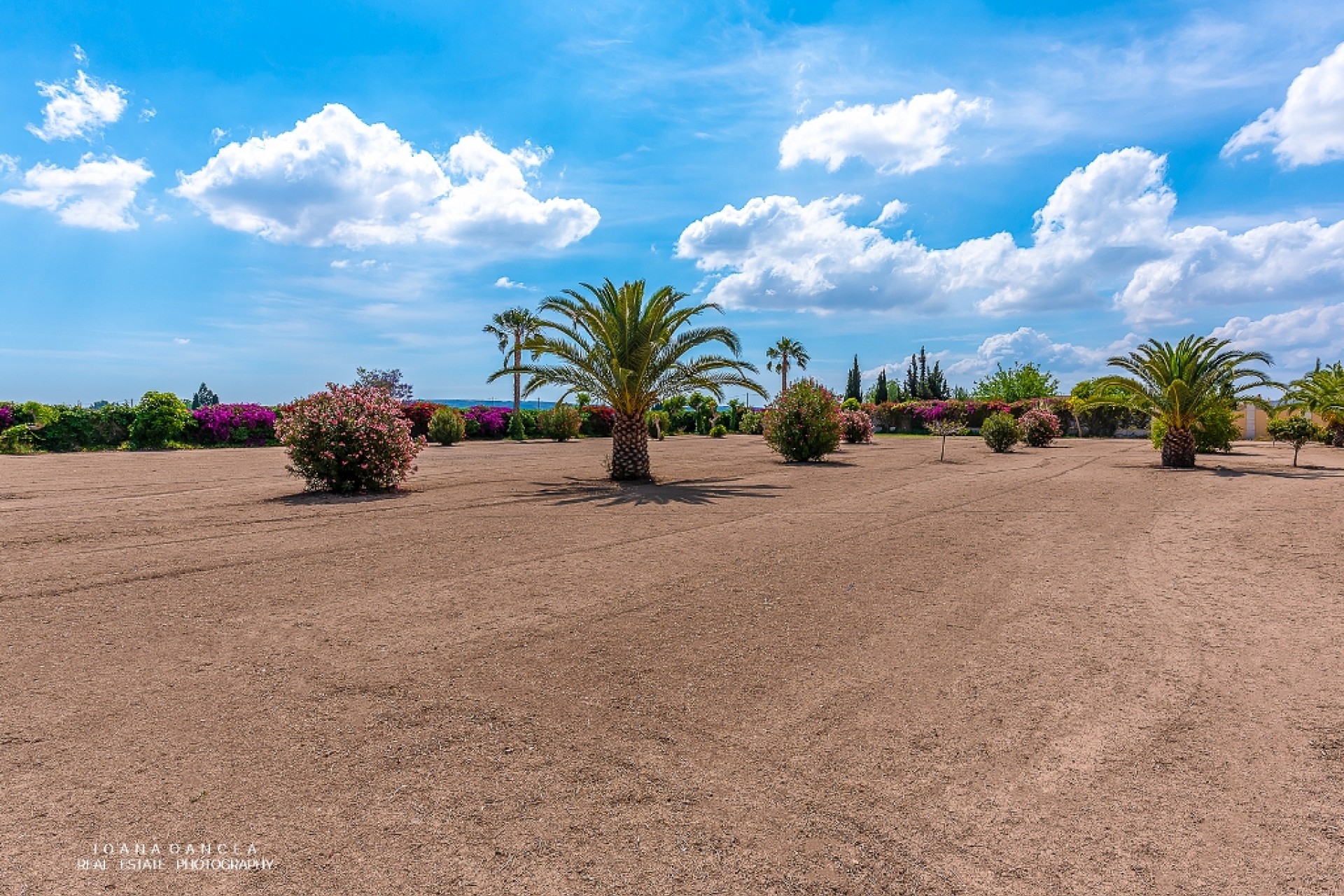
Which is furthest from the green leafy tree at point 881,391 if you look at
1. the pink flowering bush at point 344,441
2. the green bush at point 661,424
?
the pink flowering bush at point 344,441

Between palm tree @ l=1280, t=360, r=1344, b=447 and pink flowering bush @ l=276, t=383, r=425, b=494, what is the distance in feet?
86.6

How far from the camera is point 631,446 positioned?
15523mm

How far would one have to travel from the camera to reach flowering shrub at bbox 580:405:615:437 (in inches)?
1574

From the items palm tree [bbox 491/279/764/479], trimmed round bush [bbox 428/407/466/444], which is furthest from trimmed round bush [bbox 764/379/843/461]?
trimmed round bush [bbox 428/407/466/444]

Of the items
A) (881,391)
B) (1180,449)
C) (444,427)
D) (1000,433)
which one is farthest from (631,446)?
(881,391)

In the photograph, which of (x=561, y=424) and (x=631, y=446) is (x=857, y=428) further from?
(x=631, y=446)

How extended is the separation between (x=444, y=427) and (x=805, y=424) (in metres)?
17.2

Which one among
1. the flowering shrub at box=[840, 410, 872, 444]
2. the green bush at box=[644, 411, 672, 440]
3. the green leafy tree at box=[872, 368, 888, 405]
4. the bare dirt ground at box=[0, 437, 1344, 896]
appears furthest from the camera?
the green leafy tree at box=[872, 368, 888, 405]

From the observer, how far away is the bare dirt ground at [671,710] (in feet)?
8.95

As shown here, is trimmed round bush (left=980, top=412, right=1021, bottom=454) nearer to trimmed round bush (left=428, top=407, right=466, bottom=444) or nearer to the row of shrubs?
the row of shrubs

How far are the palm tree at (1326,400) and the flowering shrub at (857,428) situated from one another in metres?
14.4

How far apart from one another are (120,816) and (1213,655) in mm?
6610

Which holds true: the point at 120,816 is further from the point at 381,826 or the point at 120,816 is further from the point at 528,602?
the point at 528,602

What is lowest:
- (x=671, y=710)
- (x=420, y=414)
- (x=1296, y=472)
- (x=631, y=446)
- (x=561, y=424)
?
(x=671, y=710)
